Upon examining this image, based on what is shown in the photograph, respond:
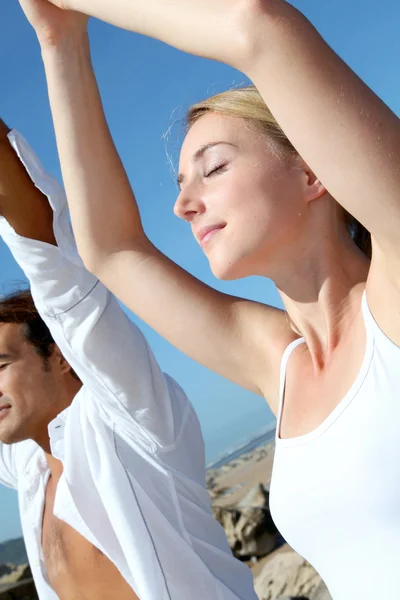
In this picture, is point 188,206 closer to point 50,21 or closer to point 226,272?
point 226,272

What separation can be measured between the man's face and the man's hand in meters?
1.99

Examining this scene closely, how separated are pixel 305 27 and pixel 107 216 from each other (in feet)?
3.58

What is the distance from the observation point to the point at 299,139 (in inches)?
54.0

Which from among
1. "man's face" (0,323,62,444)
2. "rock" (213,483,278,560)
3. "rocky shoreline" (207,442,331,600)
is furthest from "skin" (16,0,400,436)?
"rock" (213,483,278,560)

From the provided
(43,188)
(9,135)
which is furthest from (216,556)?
(9,135)

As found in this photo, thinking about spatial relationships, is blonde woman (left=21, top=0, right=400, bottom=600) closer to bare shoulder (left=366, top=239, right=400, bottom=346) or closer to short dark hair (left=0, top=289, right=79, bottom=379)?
bare shoulder (left=366, top=239, right=400, bottom=346)

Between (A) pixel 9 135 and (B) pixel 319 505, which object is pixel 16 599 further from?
(B) pixel 319 505

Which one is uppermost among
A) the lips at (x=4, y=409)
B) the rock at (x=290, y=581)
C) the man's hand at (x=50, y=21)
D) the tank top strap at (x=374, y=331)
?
the man's hand at (x=50, y=21)

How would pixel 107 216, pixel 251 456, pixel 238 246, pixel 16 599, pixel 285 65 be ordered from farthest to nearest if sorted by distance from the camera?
pixel 251 456, pixel 16 599, pixel 107 216, pixel 238 246, pixel 285 65

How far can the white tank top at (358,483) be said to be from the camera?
1608 millimetres

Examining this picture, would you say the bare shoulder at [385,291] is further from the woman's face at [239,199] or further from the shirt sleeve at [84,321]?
the shirt sleeve at [84,321]

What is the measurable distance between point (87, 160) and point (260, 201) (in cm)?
62

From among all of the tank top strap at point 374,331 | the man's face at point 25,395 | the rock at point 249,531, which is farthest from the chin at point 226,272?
the rock at point 249,531

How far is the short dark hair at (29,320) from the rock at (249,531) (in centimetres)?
585
